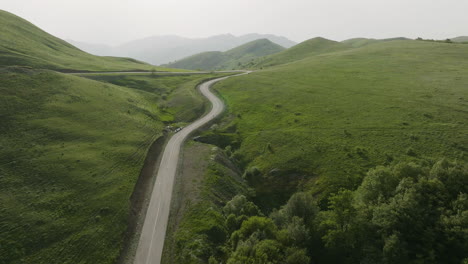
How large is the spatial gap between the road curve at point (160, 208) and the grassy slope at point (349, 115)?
64.3 feet

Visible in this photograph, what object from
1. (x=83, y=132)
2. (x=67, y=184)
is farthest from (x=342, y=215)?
(x=83, y=132)

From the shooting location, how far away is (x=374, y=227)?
36.9m

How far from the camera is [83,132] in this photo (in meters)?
68.9

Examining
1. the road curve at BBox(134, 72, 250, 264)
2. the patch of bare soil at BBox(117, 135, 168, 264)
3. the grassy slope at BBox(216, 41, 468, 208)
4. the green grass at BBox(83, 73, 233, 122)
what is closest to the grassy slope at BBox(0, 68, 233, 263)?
the patch of bare soil at BBox(117, 135, 168, 264)

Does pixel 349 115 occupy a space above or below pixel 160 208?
above

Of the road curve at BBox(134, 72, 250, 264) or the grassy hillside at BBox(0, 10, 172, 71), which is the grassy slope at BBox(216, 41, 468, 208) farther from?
the grassy hillside at BBox(0, 10, 172, 71)

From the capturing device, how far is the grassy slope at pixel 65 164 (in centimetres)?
3900

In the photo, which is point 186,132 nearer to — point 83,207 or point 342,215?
point 83,207

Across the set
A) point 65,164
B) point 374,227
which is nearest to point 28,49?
point 65,164

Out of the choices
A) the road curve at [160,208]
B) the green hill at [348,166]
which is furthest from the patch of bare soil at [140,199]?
the green hill at [348,166]

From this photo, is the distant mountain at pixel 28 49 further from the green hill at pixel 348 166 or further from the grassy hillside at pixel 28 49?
the green hill at pixel 348 166

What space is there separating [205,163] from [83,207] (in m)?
27.3

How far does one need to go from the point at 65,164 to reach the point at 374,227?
5993 cm

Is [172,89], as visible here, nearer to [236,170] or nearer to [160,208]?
[236,170]
